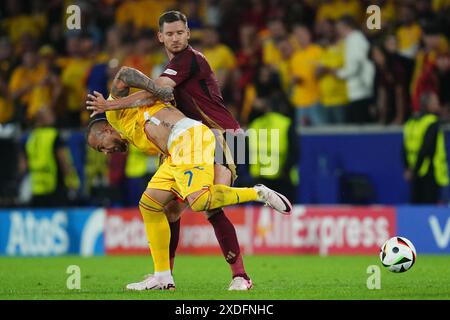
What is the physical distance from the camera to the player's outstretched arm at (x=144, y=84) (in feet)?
29.9

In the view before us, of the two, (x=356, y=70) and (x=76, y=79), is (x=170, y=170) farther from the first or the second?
(x=76, y=79)

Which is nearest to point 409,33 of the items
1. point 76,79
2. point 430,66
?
point 430,66

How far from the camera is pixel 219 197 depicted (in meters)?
9.02

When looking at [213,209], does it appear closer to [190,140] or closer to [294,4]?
[190,140]

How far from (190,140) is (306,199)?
7648mm

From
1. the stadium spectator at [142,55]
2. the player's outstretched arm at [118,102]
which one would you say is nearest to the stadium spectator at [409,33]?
the stadium spectator at [142,55]

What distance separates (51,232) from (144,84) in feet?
25.1

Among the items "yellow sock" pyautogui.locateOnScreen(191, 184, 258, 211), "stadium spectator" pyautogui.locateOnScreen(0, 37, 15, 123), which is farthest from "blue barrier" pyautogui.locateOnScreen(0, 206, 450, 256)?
"yellow sock" pyautogui.locateOnScreen(191, 184, 258, 211)

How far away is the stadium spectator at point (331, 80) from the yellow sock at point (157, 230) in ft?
24.5

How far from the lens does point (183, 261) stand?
46.3 feet

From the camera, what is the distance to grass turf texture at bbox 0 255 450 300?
8812 mm

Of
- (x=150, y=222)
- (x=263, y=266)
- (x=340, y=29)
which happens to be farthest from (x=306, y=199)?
(x=150, y=222)

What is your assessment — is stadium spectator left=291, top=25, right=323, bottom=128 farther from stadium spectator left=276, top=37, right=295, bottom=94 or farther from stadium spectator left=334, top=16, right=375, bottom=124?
stadium spectator left=334, top=16, right=375, bottom=124

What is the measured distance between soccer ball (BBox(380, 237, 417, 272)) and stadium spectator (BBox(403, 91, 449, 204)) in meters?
5.82
